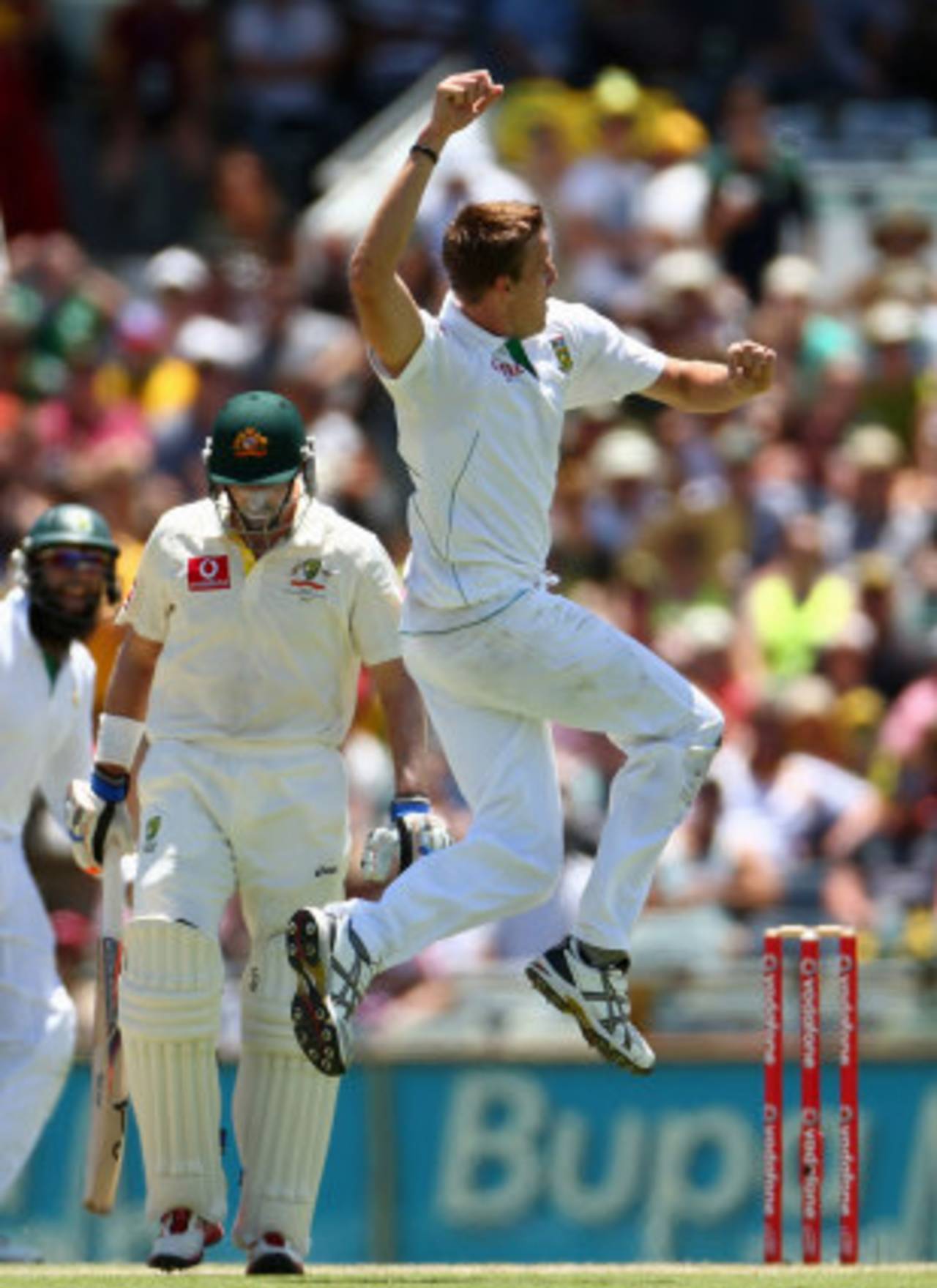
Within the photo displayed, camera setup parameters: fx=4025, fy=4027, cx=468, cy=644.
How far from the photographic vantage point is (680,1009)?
14.1 m

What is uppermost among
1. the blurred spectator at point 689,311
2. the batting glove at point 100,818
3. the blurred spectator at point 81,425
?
the blurred spectator at point 689,311

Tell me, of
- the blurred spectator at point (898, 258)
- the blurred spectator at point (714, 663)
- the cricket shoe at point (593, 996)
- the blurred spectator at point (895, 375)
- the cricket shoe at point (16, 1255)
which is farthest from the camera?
the blurred spectator at point (898, 258)

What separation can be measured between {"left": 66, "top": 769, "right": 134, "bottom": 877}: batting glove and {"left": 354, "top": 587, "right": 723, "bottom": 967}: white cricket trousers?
1.15m

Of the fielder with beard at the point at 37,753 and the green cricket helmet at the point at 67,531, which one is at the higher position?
the green cricket helmet at the point at 67,531

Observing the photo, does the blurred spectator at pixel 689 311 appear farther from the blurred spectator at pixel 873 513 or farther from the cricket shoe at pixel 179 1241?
the cricket shoe at pixel 179 1241

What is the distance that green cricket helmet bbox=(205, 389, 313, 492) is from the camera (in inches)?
409

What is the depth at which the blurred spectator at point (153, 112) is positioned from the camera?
19.9m

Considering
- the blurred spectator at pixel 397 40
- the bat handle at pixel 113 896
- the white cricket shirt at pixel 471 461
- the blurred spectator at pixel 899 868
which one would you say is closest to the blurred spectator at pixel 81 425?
the blurred spectator at pixel 397 40

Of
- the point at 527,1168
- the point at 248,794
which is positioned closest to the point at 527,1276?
the point at 248,794

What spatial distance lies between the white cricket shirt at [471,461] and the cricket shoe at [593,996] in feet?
2.88

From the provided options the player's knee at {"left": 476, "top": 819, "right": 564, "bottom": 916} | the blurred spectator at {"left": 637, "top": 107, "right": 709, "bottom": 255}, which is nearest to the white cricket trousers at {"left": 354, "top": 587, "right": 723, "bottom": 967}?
the player's knee at {"left": 476, "top": 819, "right": 564, "bottom": 916}

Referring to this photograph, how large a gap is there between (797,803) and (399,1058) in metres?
1.74

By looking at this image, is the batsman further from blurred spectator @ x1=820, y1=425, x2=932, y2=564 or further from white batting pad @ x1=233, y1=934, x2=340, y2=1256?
blurred spectator @ x1=820, y1=425, x2=932, y2=564

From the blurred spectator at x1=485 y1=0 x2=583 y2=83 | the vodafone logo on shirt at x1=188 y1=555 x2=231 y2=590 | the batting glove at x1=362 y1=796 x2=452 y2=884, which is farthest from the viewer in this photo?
the blurred spectator at x1=485 y1=0 x2=583 y2=83
